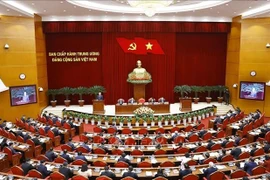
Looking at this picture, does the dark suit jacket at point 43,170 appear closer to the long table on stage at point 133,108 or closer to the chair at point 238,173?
the chair at point 238,173

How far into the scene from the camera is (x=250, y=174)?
8680 millimetres

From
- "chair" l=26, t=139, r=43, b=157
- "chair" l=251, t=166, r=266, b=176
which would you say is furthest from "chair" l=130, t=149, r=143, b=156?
"chair" l=26, t=139, r=43, b=157

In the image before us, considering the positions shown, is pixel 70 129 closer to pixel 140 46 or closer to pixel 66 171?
pixel 66 171

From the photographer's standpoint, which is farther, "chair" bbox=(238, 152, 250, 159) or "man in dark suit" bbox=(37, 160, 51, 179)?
"chair" bbox=(238, 152, 250, 159)

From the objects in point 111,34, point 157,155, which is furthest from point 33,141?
point 111,34

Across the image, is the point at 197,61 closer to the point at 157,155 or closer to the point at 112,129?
the point at 112,129

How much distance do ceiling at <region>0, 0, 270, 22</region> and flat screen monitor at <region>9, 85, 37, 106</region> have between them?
4501mm

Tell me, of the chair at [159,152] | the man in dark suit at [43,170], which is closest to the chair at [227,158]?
the chair at [159,152]

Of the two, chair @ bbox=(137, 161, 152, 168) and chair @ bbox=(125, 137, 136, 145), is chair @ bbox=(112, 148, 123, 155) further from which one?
chair @ bbox=(137, 161, 152, 168)

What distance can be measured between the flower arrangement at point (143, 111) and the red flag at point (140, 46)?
19.4 ft

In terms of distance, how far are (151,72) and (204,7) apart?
21.4ft

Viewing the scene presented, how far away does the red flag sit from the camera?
21672 millimetres

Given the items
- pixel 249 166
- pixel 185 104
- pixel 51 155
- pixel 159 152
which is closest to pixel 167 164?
pixel 159 152

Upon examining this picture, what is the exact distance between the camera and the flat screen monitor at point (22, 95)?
58.3 ft
